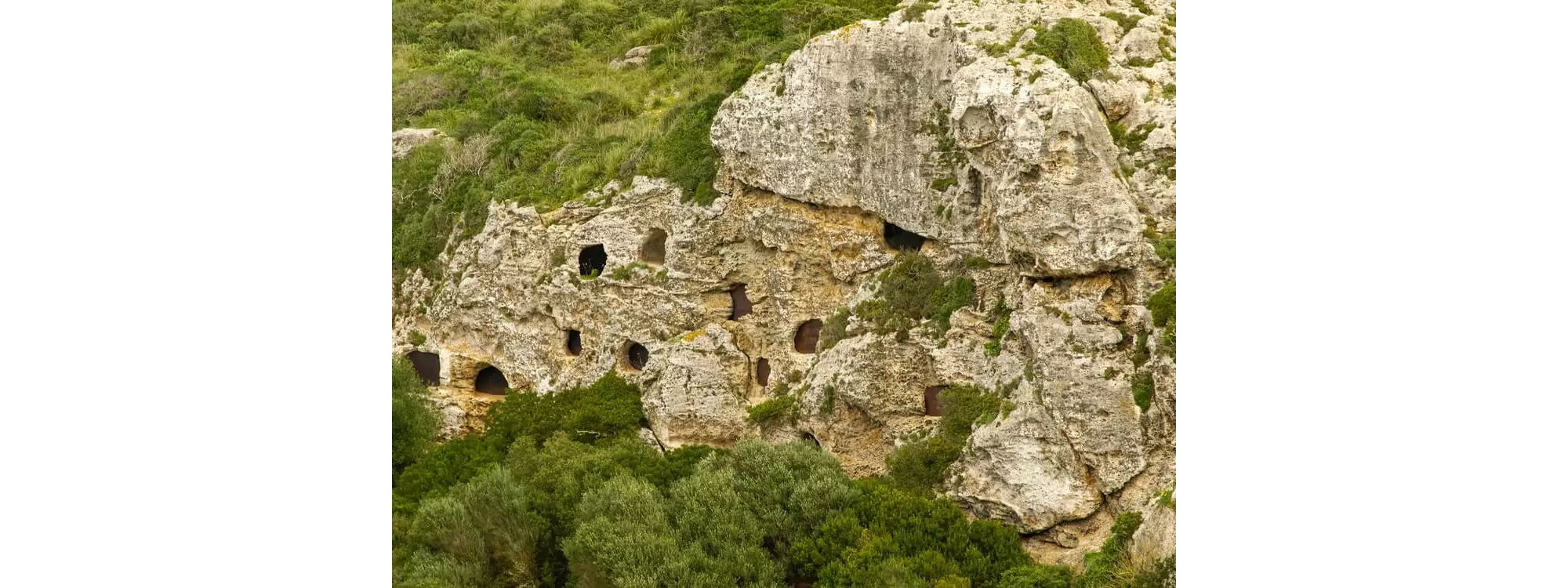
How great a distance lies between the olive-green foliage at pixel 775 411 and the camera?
941 inches

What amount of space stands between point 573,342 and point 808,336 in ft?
16.3

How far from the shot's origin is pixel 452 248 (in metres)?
28.6

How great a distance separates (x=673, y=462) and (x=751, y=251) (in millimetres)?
4169

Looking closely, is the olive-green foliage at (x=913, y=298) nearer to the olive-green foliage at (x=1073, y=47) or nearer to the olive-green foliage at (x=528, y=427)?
the olive-green foliage at (x=1073, y=47)

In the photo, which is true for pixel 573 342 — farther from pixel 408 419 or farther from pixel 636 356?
pixel 408 419

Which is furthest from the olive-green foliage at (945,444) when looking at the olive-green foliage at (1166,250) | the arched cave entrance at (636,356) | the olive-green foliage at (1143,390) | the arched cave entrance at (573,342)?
the arched cave entrance at (573,342)

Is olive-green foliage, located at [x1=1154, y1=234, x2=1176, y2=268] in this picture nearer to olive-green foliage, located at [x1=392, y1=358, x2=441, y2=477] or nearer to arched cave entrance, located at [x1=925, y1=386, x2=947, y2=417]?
arched cave entrance, located at [x1=925, y1=386, x2=947, y2=417]

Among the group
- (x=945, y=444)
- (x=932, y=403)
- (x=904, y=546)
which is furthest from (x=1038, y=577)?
(x=932, y=403)

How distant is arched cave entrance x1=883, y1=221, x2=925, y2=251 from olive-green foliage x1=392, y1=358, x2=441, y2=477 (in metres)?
9.43

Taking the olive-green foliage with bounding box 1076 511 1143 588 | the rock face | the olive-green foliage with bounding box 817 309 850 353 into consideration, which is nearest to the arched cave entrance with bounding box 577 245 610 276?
the rock face

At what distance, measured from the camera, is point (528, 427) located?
84.5 ft

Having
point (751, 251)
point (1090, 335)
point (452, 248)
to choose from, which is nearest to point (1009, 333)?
point (1090, 335)

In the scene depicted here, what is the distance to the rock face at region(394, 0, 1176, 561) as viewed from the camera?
65.9 ft

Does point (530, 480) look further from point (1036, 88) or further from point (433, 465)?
point (1036, 88)
